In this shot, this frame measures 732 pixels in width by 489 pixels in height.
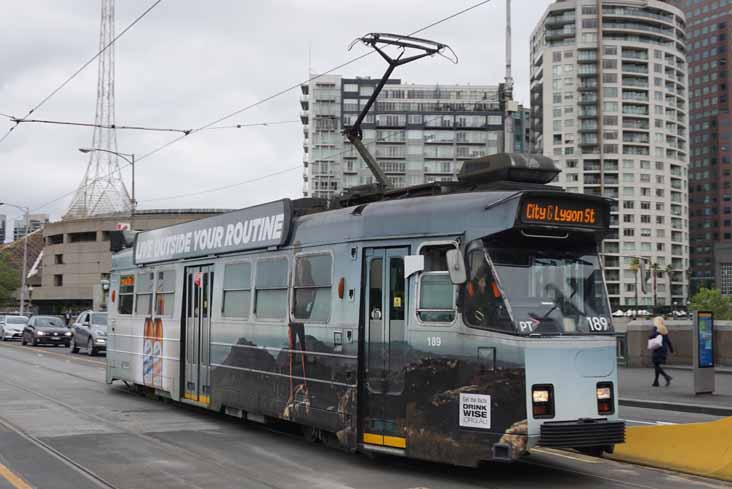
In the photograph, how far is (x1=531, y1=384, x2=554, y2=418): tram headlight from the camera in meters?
8.49

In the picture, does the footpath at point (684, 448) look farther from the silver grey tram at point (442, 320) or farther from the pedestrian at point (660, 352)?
the pedestrian at point (660, 352)

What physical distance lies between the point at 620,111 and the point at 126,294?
4492 inches

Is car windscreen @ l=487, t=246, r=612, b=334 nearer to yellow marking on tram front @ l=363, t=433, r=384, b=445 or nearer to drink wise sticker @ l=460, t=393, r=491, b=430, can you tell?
drink wise sticker @ l=460, t=393, r=491, b=430

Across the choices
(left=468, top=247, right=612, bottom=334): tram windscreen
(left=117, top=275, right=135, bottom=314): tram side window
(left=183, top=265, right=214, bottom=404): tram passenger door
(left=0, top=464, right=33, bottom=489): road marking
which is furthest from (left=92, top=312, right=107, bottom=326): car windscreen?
(left=468, top=247, right=612, bottom=334): tram windscreen

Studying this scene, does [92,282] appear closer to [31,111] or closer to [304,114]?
[304,114]

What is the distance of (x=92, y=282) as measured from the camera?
341 ft

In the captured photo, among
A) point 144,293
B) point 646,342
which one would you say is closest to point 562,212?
point 144,293

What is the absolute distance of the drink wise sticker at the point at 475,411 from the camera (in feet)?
28.3

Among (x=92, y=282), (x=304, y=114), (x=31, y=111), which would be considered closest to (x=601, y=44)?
(x=304, y=114)

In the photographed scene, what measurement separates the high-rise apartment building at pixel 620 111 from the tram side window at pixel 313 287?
113049 mm

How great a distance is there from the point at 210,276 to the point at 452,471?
5.80 metres

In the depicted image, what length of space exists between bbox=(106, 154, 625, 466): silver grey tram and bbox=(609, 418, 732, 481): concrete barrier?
1.46m

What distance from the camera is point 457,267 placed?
886 cm

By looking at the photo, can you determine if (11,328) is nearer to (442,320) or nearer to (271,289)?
(271,289)
